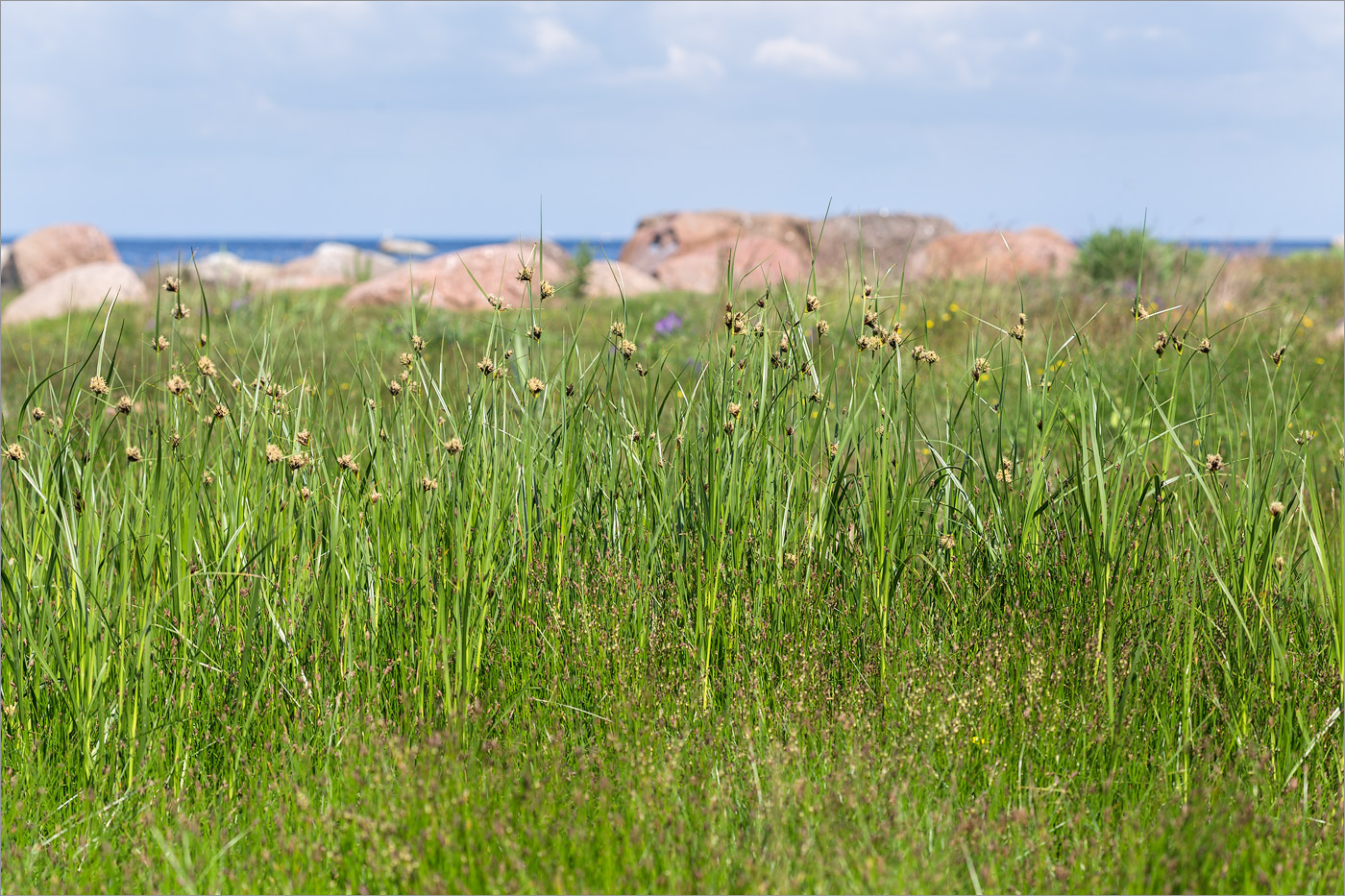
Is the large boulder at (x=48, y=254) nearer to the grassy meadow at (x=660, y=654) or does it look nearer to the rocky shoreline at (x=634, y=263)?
the rocky shoreline at (x=634, y=263)

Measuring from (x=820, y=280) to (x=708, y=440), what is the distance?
902 centimetres

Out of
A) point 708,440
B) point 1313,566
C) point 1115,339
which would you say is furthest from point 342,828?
point 1115,339

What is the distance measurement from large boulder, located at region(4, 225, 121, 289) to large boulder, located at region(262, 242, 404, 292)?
392 centimetres

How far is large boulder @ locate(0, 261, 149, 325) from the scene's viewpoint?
12680 mm

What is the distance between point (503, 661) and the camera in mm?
2445

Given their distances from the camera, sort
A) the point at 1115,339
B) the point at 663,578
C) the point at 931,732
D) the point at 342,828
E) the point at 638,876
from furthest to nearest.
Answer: the point at 1115,339 → the point at 663,578 → the point at 931,732 → the point at 342,828 → the point at 638,876

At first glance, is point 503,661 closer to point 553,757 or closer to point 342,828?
point 553,757

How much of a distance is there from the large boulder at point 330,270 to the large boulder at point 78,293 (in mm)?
1798

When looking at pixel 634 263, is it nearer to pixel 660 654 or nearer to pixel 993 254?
pixel 993 254

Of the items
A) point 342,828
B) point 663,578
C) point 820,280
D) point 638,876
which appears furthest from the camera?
point 820,280

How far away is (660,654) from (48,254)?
74.8ft

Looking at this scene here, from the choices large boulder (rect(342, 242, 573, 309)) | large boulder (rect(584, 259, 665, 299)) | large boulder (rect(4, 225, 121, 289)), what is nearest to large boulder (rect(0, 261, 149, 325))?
large boulder (rect(342, 242, 573, 309))

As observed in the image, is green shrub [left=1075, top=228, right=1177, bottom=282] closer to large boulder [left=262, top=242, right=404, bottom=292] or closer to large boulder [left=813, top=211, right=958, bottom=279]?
large boulder [left=813, top=211, right=958, bottom=279]

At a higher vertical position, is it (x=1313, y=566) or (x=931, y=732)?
(x=1313, y=566)
